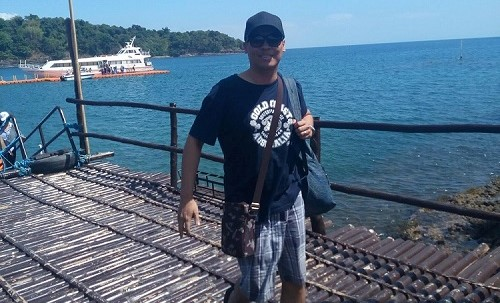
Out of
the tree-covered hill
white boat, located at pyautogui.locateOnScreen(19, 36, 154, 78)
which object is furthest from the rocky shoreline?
the tree-covered hill

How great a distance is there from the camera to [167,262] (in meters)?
4.91

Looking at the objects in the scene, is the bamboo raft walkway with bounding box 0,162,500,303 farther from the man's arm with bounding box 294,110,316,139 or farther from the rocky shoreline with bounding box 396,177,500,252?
the rocky shoreline with bounding box 396,177,500,252

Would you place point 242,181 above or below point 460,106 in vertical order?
above

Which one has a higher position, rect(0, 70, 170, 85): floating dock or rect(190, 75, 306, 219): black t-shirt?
rect(190, 75, 306, 219): black t-shirt

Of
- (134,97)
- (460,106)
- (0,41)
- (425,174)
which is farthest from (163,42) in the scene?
(425,174)

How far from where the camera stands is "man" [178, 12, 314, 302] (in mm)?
2842

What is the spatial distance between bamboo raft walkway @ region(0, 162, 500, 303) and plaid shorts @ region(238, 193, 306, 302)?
45.7 inches

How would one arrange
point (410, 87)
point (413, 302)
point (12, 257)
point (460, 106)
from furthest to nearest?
1. point (410, 87)
2. point (460, 106)
3. point (12, 257)
4. point (413, 302)

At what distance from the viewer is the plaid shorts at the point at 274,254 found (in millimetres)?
2982

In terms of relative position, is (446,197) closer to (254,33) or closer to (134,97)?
(254,33)

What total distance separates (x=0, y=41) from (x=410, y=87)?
312 ft

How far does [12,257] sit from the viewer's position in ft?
17.0

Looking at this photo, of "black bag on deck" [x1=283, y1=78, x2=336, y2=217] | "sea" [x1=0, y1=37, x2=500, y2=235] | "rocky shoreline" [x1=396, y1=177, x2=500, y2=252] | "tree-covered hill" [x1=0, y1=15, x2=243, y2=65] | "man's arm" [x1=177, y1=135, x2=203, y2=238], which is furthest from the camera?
"tree-covered hill" [x1=0, y1=15, x2=243, y2=65]

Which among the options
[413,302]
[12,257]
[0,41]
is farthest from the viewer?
[0,41]
